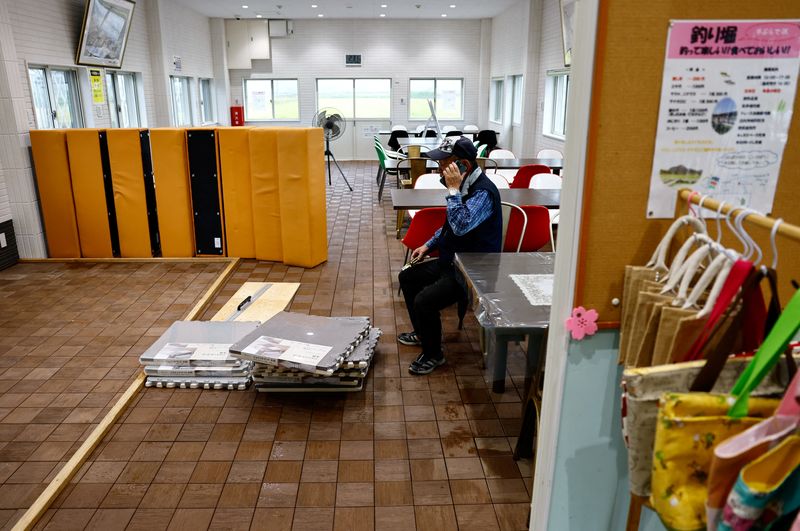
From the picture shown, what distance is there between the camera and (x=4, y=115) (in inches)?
212

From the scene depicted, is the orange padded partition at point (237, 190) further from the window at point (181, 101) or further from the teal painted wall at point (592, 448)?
the window at point (181, 101)

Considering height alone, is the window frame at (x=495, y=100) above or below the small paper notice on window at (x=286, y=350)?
above

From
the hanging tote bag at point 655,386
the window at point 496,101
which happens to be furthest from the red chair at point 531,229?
the window at point 496,101

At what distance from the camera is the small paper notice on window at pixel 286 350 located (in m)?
3.04

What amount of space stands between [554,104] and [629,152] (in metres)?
9.81

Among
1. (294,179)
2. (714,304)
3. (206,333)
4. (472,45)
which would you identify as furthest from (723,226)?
(472,45)

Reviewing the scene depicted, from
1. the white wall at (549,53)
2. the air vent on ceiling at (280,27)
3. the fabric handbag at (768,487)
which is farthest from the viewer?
the air vent on ceiling at (280,27)

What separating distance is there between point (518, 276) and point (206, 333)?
212 cm

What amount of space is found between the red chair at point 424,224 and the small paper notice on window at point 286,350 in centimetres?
129

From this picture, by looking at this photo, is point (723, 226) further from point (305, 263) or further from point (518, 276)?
point (305, 263)

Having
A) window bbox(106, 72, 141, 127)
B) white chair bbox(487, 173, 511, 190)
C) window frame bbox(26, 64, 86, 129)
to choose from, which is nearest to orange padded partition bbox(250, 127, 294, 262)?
white chair bbox(487, 173, 511, 190)

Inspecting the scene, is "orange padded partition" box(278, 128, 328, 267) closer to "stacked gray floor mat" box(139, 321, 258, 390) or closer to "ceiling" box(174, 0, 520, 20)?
"stacked gray floor mat" box(139, 321, 258, 390)

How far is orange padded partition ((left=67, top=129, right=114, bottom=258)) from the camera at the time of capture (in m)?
5.51

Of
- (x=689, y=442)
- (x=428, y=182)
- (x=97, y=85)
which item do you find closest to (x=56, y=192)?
(x=97, y=85)
